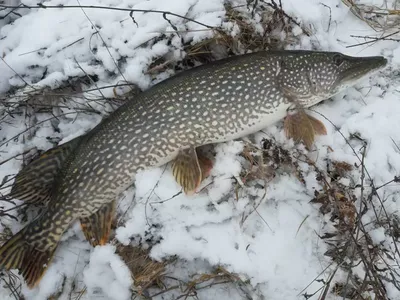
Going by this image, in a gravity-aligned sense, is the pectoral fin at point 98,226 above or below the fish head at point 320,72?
below

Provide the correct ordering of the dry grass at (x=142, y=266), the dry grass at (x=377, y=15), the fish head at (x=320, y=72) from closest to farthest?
1. the dry grass at (x=142, y=266)
2. the fish head at (x=320, y=72)
3. the dry grass at (x=377, y=15)

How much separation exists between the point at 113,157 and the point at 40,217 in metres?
0.43

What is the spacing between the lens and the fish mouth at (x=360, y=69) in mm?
1959

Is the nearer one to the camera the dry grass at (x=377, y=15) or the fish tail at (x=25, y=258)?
the fish tail at (x=25, y=258)

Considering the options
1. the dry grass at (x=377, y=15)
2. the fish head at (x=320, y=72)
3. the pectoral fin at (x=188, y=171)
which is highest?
the dry grass at (x=377, y=15)

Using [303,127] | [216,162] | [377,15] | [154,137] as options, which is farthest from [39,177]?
[377,15]

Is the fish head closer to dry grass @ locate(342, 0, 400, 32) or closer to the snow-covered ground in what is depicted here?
the snow-covered ground

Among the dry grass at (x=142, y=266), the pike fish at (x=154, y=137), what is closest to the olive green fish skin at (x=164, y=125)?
the pike fish at (x=154, y=137)

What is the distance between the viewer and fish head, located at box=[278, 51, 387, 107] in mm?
1937

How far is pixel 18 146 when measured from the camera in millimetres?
2078

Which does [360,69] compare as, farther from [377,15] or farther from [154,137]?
[154,137]

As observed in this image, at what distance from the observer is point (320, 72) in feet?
6.41

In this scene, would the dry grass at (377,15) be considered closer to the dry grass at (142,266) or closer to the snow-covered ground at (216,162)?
the snow-covered ground at (216,162)

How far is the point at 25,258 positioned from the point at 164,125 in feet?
2.83
